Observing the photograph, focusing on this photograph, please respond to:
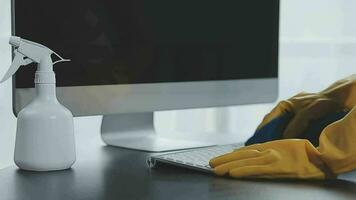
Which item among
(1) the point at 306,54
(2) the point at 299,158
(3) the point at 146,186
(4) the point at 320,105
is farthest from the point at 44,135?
(1) the point at 306,54

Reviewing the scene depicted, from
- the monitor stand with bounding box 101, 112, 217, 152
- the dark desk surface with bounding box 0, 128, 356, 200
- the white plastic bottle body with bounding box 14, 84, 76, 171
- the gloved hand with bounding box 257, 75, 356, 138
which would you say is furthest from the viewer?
the monitor stand with bounding box 101, 112, 217, 152

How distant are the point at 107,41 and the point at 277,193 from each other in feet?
1.47

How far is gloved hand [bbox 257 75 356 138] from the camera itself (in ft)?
3.01

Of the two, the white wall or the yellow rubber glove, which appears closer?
the yellow rubber glove

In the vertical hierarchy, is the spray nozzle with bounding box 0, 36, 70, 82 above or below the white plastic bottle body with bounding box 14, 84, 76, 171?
above

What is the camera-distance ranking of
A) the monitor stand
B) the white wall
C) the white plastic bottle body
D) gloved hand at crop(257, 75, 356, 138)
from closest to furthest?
the white plastic bottle body, gloved hand at crop(257, 75, 356, 138), the monitor stand, the white wall

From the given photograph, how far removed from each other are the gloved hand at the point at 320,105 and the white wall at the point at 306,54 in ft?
2.36

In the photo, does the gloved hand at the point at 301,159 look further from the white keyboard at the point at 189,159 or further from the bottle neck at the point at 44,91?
the bottle neck at the point at 44,91

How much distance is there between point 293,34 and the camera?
1.76m

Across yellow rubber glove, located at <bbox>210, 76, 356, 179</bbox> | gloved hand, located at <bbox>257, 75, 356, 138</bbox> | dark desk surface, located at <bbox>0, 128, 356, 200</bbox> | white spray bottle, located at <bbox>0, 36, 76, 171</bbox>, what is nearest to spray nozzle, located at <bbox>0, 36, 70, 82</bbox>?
white spray bottle, located at <bbox>0, 36, 76, 171</bbox>

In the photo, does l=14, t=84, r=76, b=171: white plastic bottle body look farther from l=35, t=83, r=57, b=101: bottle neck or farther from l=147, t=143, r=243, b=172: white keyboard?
l=147, t=143, r=243, b=172: white keyboard

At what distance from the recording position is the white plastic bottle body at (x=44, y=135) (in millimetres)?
765

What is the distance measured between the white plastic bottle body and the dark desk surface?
2 cm

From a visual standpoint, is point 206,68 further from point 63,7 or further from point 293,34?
point 293,34
